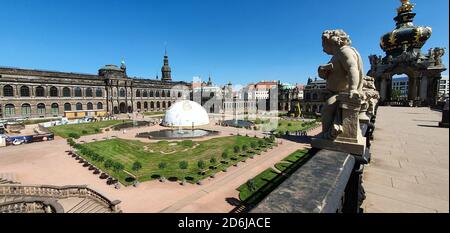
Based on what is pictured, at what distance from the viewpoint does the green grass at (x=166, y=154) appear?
21.3 meters

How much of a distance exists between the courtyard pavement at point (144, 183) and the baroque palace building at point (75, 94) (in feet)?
118

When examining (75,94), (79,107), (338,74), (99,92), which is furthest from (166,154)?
(99,92)

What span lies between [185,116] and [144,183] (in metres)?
32.9

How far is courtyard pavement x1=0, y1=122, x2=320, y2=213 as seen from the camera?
51.9 feet

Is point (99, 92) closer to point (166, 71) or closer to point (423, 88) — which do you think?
point (166, 71)

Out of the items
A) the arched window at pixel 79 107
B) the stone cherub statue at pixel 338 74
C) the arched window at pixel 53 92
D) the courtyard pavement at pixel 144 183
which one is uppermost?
the arched window at pixel 53 92

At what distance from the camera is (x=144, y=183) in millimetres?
19359

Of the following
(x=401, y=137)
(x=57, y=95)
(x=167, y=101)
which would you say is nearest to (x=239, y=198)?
(x=401, y=137)

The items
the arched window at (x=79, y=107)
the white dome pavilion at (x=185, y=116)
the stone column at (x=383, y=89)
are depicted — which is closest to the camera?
the stone column at (x=383, y=89)

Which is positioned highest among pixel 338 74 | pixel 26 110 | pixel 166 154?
pixel 338 74

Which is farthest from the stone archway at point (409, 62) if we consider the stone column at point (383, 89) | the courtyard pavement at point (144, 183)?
the courtyard pavement at point (144, 183)

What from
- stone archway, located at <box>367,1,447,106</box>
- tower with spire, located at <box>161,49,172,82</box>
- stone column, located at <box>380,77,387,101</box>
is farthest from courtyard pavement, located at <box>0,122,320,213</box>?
tower with spire, located at <box>161,49,172,82</box>

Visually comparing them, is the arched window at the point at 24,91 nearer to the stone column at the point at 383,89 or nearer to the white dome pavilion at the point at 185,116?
the white dome pavilion at the point at 185,116

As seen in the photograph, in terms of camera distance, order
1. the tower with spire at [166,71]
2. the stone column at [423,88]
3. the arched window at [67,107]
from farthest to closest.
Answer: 1. the tower with spire at [166,71]
2. the arched window at [67,107]
3. the stone column at [423,88]
